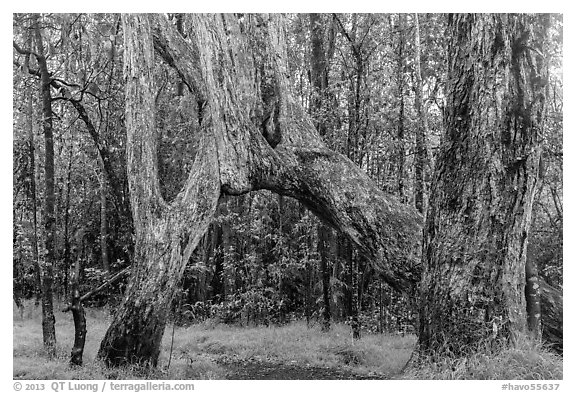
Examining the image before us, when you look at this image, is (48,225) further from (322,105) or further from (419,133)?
(419,133)

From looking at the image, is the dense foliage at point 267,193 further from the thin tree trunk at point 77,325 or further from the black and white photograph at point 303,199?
the thin tree trunk at point 77,325

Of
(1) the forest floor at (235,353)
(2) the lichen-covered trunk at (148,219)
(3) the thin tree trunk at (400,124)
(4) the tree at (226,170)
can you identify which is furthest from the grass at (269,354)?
(3) the thin tree trunk at (400,124)

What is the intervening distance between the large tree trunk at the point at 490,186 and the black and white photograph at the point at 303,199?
0.02 metres

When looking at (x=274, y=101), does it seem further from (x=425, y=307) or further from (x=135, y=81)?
(x=425, y=307)

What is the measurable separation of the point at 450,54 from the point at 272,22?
318 centimetres

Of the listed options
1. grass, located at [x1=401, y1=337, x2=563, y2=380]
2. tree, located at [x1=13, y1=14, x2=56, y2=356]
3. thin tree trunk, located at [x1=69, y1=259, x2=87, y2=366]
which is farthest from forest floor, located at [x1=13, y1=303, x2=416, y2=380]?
grass, located at [x1=401, y1=337, x2=563, y2=380]

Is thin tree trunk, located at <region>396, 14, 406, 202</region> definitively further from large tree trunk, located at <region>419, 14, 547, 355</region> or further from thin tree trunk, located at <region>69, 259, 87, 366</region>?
thin tree trunk, located at <region>69, 259, 87, 366</region>

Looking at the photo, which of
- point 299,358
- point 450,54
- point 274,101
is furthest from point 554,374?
point 274,101

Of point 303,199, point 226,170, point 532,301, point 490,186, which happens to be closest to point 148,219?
point 226,170

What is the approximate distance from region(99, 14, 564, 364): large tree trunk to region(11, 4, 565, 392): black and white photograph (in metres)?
0.02

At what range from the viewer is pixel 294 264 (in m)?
10.3

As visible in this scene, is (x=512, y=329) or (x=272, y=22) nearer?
(x=512, y=329)

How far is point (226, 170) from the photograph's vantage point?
6.82 m
